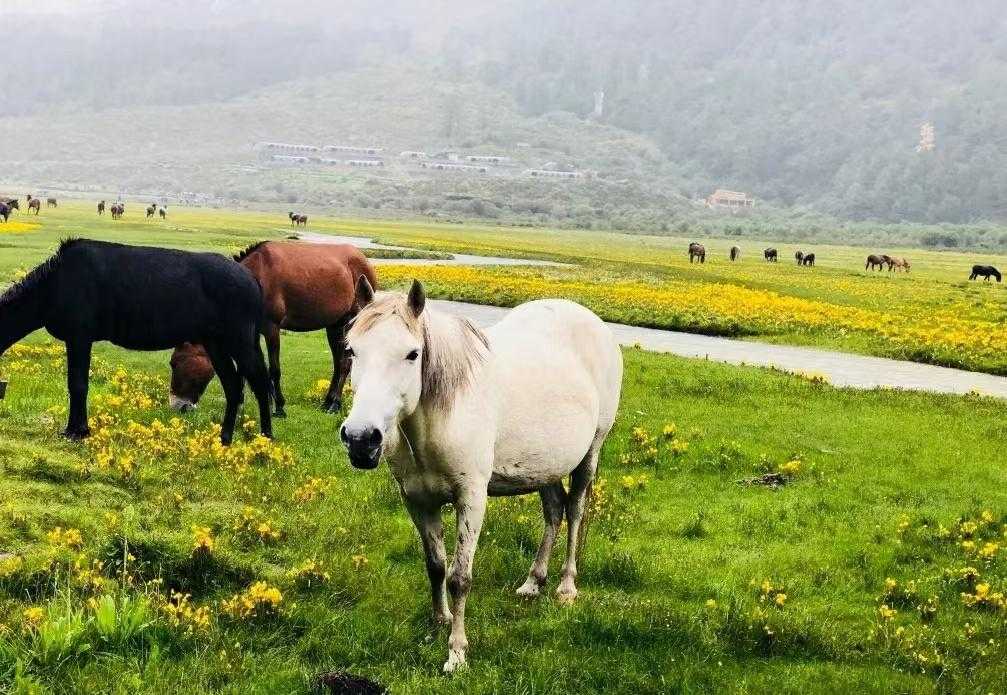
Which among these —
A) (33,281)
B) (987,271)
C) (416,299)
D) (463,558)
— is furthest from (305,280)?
(987,271)

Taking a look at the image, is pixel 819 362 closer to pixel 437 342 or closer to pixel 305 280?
pixel 305 280

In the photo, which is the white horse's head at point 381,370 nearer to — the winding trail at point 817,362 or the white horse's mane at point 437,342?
the white horse's mane at point 437,342

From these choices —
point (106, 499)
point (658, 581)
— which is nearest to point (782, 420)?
point (658, 581)

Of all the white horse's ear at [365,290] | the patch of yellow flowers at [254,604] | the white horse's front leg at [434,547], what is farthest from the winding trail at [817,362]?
the white horse's ear at [365,290]

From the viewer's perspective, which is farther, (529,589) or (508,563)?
(508,563)

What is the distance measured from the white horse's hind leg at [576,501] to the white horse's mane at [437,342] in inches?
85.2

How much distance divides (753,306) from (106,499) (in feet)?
106

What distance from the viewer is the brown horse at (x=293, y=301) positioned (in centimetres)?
1424

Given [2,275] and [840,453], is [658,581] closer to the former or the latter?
[840,453]

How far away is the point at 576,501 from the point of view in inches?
340

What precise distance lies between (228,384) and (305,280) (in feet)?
12.2

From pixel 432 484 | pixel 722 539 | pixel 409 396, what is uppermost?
pixel 409 396

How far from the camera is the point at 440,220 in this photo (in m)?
174

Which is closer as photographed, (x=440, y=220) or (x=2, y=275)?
(x=2, y=275)
